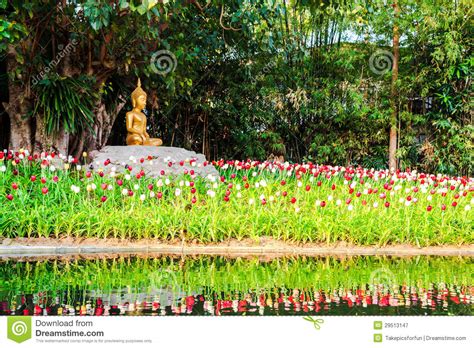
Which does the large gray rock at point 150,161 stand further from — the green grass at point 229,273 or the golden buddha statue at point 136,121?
the green grass at point 229,273

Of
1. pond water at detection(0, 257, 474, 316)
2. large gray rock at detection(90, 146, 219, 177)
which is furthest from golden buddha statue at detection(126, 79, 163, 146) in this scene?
pond water at detection(0, 257, 474, 316)

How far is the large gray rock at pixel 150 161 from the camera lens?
9.13 m

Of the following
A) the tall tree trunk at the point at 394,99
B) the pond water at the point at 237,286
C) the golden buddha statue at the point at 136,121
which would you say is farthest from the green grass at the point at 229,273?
the tall tree trunk at the point at 394,99

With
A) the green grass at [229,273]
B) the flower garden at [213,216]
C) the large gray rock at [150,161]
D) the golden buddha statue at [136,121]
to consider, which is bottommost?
the green grass at [229,273]

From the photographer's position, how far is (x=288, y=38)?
43.2ft

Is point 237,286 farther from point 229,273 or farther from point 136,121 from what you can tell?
point 136,121

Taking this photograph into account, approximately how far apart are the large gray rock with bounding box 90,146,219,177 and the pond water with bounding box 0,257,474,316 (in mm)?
3307

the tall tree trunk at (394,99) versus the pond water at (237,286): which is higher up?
the tall tree trunk at (394,99)

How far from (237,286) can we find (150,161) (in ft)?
16.0

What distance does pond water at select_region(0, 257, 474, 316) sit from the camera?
392cm

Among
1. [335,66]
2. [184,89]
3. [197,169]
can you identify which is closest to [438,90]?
[335,66]

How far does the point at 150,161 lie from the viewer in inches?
363

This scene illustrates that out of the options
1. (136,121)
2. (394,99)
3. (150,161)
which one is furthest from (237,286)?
(394,99)

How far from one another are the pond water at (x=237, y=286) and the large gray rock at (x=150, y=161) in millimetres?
3307
